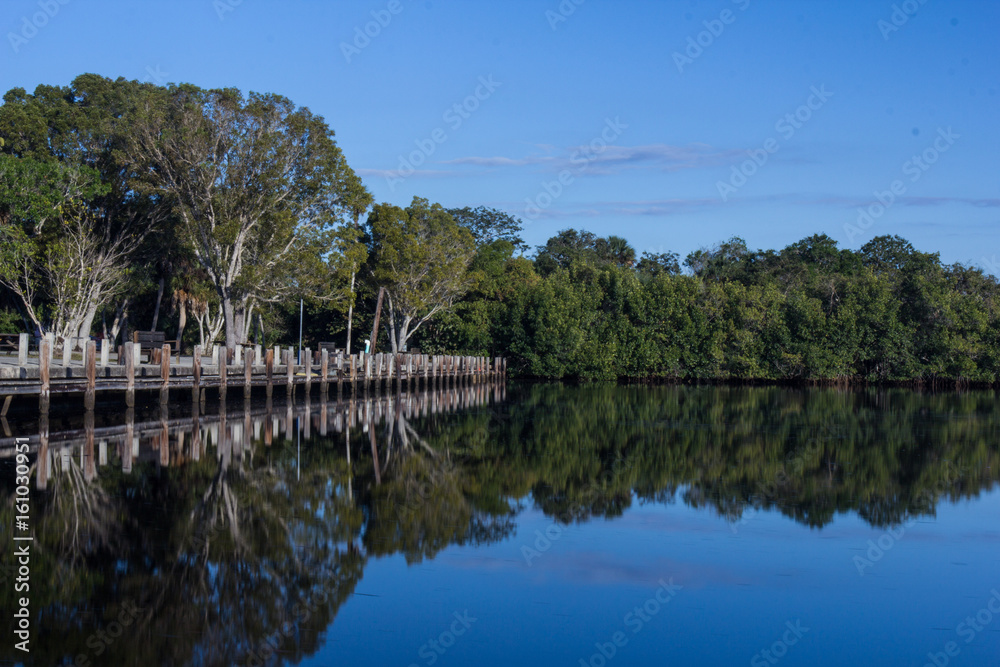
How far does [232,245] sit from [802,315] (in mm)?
37564

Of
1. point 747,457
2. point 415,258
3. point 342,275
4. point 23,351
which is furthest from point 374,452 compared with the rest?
point 415,258

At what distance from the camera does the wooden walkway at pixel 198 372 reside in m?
19.3

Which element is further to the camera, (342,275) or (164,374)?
(342,275)

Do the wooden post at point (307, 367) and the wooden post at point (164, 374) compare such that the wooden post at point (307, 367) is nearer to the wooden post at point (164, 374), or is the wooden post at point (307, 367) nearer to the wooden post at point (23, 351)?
the wooden post at point (164, 374)

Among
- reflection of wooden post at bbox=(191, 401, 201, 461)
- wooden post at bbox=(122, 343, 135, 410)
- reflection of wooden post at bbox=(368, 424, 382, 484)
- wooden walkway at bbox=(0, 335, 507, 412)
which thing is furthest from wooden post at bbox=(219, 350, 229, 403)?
reflection of wooden post at bbox=(368, 424, 382, 484)

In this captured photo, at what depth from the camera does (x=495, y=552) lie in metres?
10.1

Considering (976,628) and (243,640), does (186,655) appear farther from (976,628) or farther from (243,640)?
(976,628)

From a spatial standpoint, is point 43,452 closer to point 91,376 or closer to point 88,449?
point 88,449

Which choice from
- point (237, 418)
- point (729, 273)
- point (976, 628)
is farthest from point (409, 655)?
point (729, 273)

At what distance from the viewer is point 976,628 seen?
8.03m

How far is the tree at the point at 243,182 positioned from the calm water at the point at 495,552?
16206 mm

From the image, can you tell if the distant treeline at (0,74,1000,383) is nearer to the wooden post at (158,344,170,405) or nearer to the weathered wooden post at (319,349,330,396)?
the weathered wooden post at (319,349,330,396)

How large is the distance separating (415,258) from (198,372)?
25.4 metres

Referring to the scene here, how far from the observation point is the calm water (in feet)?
24.1
